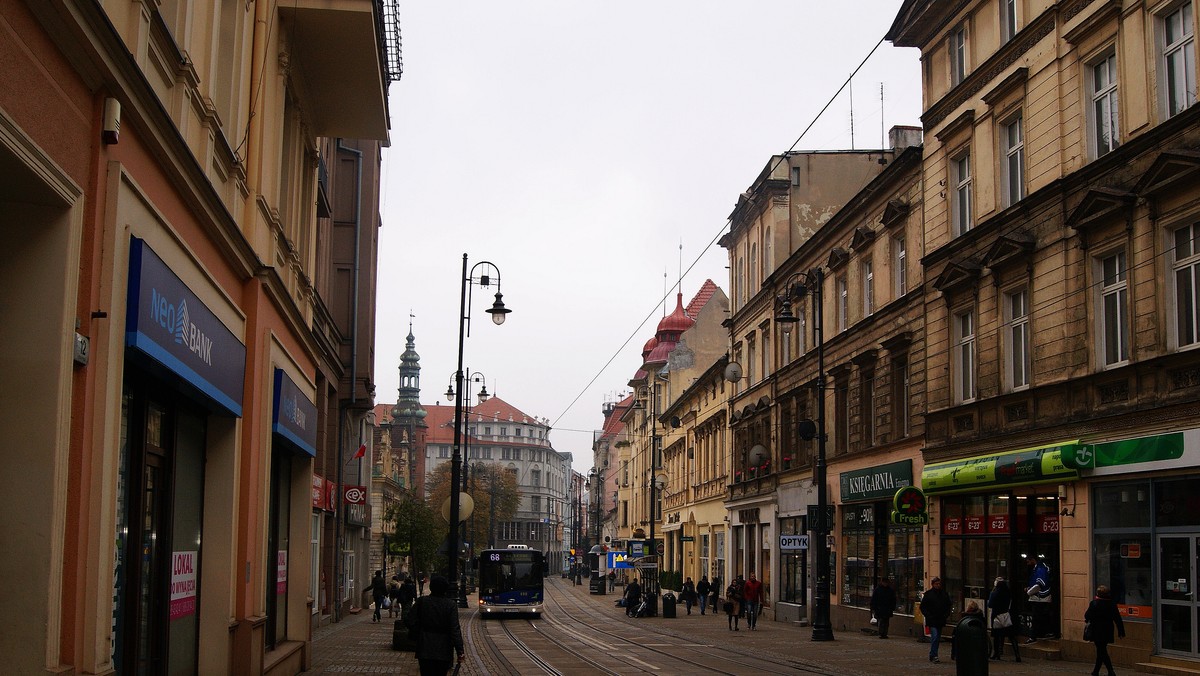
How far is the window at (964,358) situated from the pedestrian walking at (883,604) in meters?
5.03

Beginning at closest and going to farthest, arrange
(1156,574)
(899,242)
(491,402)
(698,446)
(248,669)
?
(248,669), (1156,574), (899,242), (698,446), (491,402)

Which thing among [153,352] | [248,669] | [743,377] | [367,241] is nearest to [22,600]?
[153,352]

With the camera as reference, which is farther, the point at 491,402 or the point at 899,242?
the point at 491,402

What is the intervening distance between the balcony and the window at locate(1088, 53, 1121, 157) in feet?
39.6

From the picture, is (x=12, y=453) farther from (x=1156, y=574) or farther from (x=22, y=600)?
(x=1156, y=574)

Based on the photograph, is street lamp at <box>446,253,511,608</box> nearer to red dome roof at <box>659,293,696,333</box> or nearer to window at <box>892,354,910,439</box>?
window at <box>892,354,910,439</box>

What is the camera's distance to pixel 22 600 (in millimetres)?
6895

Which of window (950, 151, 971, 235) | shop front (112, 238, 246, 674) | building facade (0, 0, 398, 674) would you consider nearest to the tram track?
building facade (0, 0, 398, 674)

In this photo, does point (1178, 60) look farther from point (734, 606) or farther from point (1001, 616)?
point (734, 606)

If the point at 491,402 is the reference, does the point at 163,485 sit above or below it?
below

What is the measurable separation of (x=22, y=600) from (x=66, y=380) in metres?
1.27

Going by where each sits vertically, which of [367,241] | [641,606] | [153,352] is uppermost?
[367,241]

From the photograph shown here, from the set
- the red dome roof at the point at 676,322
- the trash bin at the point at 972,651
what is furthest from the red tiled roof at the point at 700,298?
the trash bin at the point at 972,651

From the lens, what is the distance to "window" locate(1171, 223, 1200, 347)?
18125 mm
